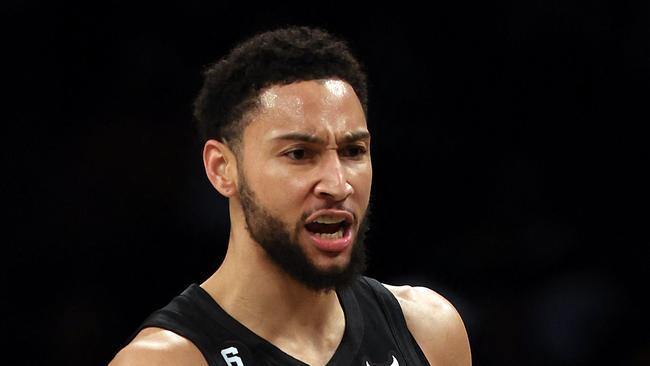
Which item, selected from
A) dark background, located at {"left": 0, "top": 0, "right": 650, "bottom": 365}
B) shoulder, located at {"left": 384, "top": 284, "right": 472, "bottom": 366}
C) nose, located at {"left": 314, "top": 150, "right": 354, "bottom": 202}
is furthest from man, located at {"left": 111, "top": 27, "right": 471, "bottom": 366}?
dark background, located at {"left": 0, "top": 0, "right": 650, "bottom": 365}

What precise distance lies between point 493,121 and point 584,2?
2.26 ft

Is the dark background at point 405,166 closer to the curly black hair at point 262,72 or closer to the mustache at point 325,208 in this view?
the curly black hair at point 262,72

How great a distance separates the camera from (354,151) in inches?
97.7

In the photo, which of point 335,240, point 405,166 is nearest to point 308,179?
point 335,240

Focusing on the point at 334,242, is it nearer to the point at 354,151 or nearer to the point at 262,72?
the point at 354,151

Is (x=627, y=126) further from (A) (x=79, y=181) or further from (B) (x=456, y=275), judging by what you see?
(A) (x=79, y=181)

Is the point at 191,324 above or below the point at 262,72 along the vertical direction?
below

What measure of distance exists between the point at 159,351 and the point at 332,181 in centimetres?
51

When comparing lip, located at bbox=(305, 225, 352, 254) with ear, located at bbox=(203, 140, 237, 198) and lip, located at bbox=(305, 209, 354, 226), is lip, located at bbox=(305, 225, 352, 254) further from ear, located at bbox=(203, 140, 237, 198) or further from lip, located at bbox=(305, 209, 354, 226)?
ear, located at bbox=(203, 140, 237, 198)

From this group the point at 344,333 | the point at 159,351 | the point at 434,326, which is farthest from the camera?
the point at 434,326

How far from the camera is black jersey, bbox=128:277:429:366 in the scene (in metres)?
2.43

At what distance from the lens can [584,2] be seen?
489cm

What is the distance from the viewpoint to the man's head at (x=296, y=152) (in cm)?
239

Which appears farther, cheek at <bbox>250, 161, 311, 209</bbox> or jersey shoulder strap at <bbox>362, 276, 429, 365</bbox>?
jersey shoulder strap at <bbox>362, 276, 429, 365</bbox>
